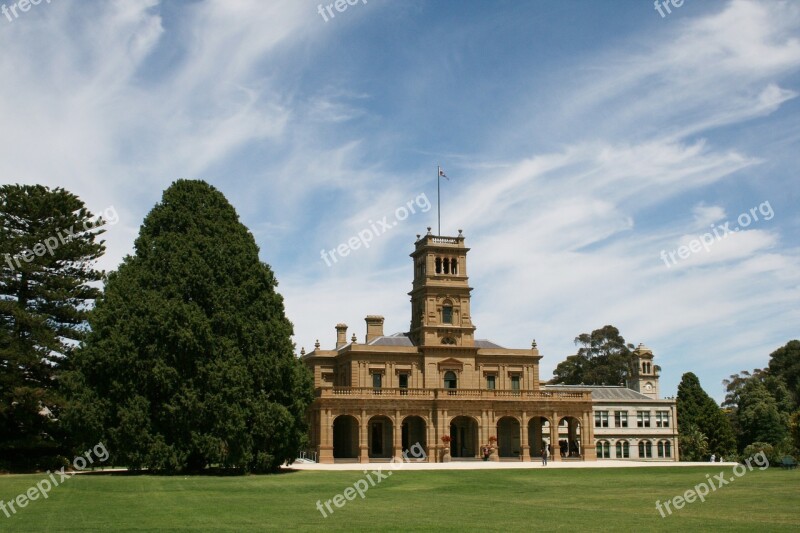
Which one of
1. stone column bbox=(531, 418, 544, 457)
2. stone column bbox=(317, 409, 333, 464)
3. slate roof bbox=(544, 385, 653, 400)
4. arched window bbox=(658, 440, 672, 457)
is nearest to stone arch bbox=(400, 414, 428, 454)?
stone column bbox=(317, 409, 333, 464)

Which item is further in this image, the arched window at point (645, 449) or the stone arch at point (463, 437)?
the arched window at point (645, 449)

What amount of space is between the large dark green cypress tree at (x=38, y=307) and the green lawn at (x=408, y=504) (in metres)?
10.9

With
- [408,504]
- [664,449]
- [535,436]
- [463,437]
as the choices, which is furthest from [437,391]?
[408,504]

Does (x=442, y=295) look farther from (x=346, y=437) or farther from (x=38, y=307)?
(x=38, y=307)

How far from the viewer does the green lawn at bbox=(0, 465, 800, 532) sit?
19.0m

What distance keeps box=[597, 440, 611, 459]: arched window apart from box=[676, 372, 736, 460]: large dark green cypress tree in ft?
24.6

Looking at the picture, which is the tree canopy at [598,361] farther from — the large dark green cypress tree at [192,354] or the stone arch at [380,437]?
the large dark green cypress tree at [192,354]

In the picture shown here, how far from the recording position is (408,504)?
82.3ft

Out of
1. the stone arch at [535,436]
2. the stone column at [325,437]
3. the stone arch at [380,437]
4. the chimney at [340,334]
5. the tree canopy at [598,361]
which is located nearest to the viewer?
the stone column at [325,437]

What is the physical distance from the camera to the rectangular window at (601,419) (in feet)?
260

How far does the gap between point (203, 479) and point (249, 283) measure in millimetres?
10977

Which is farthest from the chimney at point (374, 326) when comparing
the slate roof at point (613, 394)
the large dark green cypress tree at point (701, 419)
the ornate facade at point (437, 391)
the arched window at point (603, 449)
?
the large dark green cypress tree at point (701, 419)

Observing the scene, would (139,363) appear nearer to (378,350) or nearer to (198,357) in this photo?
(198,357)

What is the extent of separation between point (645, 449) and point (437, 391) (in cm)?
2711
